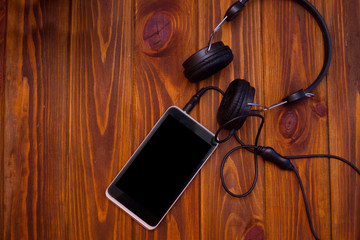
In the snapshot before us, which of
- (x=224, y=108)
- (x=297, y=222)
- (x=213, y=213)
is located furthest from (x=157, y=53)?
(x=297, y=222)

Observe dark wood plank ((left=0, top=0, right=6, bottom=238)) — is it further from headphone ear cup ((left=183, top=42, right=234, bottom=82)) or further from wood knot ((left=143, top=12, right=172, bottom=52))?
headphone ear cup ((left=183, top=42, right=234, bottom=82))

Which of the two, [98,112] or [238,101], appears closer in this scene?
[238,101]

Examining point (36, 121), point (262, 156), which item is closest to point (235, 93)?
point (262, 156)

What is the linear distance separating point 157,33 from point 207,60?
19cm

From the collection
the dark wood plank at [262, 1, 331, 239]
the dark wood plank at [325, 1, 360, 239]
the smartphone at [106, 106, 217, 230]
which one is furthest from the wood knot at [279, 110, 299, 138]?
the smartphone at [106, 106, 217, 230]

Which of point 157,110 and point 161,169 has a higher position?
point 157,110

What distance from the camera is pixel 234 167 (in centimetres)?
68

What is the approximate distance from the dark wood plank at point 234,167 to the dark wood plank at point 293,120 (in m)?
0.03

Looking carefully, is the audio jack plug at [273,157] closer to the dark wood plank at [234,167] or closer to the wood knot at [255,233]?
the dark wood plank at [234,167]

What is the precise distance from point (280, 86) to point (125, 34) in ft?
→ 1.53

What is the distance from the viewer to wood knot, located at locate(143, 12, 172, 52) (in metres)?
0.70

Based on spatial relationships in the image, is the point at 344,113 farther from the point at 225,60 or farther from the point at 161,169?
the point at 161,169

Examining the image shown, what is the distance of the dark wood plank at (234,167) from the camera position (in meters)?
0.67

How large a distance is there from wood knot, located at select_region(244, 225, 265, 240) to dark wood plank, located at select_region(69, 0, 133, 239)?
325 mm
